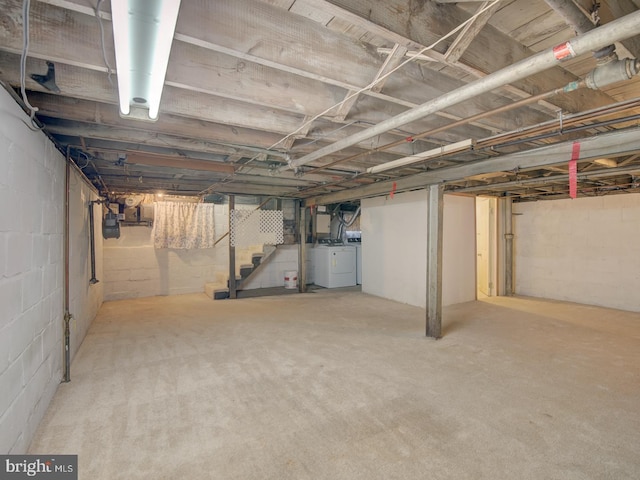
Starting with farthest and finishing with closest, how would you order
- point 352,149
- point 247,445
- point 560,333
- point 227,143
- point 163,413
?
point 560,333 → point 352,149 → point 227,143 → point 163,413 → point 247,445

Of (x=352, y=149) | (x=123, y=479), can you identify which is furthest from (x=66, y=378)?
(x=352, y=149)

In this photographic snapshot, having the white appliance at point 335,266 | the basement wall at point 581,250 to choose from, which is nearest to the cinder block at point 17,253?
the white appliance at point 335,266

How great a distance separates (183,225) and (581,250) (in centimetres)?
704

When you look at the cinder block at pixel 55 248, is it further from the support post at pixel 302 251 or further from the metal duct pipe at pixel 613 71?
the support post at pixel 302 251

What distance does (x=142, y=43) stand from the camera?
988 millimetres

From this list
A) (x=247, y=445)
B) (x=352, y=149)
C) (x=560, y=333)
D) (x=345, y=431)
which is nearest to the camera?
(x=247, y=445)

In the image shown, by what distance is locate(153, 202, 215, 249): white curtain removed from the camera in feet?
19.1

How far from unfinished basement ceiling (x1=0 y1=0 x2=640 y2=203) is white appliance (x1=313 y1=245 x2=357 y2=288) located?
388cm

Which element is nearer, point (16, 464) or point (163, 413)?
point (16, 464)

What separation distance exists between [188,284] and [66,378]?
12.7ft

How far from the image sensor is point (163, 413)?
2010mm

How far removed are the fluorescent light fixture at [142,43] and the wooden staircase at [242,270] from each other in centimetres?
470

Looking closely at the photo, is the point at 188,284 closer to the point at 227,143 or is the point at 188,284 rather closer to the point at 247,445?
the point at 227,143

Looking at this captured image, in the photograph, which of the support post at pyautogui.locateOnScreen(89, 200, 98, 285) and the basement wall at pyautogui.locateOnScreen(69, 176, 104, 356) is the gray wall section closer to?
the basement wall at pyautogui.locateOnScreen(69, 176, 104, 356)
